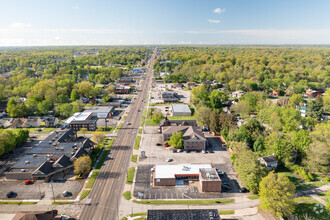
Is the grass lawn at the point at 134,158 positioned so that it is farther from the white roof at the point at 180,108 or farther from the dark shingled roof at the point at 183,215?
the white roof at the point at 180,108

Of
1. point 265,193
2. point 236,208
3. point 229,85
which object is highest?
point 229,85

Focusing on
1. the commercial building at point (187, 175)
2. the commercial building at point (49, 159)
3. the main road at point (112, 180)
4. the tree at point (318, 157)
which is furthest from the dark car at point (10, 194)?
the tree at point (318, 157)

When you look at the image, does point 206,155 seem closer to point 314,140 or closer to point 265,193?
point 265,193

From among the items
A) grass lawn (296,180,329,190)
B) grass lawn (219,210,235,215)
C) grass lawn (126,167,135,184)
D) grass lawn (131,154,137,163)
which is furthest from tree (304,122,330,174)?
grass lawn (131,154,137,163)

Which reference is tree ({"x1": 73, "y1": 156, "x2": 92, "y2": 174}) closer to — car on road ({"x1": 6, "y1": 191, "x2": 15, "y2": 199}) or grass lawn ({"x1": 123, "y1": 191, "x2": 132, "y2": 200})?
grass lawn ({"x1": 123, "y1": 191, "x2": 132, "y2": 200})

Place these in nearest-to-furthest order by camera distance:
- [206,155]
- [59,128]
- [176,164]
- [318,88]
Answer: [176,164] < [206,155] < [59,128] < [318,88]

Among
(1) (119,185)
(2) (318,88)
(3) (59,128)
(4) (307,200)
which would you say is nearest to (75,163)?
(1) (119,185)

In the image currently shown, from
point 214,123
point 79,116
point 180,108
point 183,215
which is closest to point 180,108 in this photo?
point 180,108

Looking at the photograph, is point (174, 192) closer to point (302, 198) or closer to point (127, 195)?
point (127, 195)
